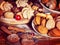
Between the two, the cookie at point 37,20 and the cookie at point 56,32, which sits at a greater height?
the cookie at point 37,20

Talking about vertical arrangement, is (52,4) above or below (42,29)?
above

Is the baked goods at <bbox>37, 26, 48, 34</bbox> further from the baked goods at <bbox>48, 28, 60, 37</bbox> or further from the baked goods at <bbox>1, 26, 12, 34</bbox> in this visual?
the baked goods at <bbox>1, 26, 12, 34</bbox>

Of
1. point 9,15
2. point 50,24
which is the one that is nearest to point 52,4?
point 50,24

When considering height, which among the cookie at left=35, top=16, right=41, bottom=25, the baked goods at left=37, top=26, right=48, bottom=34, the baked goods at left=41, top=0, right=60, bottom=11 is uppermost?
the baked goods at left=41, top=0, right=60, bottom=11

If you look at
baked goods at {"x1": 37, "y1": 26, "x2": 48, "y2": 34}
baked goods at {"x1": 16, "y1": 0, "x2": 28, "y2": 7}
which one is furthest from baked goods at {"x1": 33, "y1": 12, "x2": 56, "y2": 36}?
baked goods at {"x1": 16, "y1": 0, "x2": 28, "y2": 7}

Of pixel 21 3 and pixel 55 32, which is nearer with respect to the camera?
pixel 55 32

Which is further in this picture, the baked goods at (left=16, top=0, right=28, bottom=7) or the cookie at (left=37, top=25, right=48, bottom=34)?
the baked goods at (left=16, top=0, right=28, bottom=7)

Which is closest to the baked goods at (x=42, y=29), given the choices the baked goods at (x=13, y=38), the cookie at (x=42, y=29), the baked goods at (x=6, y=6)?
the cookie at (x=42, y=29)

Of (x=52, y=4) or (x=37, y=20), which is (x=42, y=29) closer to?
(x=37, y=20)

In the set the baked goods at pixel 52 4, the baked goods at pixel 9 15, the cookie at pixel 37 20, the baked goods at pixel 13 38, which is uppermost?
the baked goods at pixel 52 4

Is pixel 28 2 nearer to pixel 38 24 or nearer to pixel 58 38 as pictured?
pixel 38 24

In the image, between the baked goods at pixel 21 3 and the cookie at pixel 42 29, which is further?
the baked goods at pixel 21 3

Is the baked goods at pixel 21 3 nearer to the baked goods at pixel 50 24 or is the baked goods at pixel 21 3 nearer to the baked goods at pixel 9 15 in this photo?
the baked goods at pixel 9 15
